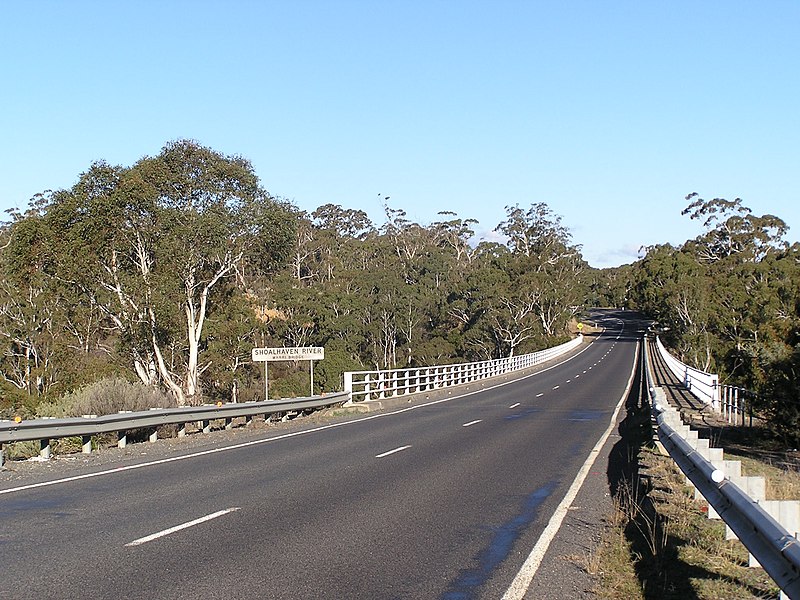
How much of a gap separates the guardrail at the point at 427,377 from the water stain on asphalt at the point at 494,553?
59.1 ft

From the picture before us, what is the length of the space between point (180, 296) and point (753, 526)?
3612 centimetres

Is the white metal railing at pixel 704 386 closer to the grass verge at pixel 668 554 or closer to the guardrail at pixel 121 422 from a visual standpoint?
the guardrail at pixel 121 422

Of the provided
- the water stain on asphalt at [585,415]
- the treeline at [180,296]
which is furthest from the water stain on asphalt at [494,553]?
the treeline at [180,296]

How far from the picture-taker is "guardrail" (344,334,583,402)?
3114 cm

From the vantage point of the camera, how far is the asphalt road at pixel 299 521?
721cm

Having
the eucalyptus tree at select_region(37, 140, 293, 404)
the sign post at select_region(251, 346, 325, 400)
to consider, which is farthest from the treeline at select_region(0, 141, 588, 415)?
the sign post at select_region(251, 346, 325, 400)

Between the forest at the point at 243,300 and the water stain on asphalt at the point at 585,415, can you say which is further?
the forest at the point at 243,300

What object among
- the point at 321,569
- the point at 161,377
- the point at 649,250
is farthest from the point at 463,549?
the point at 649,250

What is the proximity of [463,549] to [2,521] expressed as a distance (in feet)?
16.6

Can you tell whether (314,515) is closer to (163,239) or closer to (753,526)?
(753,526)

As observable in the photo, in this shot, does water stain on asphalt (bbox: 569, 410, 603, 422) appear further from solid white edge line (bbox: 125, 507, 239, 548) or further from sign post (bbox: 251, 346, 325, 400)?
solid white edge line (bbox: 125, 507, 239, 548)

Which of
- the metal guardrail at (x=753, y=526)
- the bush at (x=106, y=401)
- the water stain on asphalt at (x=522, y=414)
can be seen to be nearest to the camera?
the metal guardrail at (x=753, y=526)

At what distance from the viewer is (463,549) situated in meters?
8.52

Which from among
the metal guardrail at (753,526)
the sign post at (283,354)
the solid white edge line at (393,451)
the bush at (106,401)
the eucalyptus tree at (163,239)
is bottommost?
the solid white edge line at (393,451)
